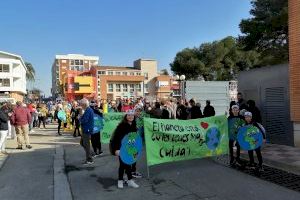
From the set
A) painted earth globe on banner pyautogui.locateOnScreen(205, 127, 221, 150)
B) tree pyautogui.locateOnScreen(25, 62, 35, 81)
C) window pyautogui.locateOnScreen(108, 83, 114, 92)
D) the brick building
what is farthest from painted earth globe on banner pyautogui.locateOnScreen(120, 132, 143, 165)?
tree pyautogui.locateOnScreen(25, 62, 35, 81)

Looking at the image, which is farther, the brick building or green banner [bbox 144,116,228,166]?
the brick building

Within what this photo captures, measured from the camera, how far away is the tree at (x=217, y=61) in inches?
2103

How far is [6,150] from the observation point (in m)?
13.7

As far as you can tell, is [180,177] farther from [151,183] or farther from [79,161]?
[79,161]

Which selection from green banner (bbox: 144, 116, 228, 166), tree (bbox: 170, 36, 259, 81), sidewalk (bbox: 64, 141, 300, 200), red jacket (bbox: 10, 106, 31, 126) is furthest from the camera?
tree (bbox: 170, 36, 259, 81)

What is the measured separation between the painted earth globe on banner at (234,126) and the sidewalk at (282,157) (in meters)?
1.04

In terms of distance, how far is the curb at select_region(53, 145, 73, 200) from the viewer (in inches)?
287

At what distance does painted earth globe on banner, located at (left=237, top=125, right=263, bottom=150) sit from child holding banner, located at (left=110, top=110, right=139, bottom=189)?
269 cm

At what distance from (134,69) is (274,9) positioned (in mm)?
80631

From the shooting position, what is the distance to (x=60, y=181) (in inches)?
334

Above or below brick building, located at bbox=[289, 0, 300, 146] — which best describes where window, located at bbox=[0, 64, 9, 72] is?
above

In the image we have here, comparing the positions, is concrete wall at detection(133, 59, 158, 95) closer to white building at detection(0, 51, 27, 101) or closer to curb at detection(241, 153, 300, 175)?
white building at detection(0, 51, 27, 101)

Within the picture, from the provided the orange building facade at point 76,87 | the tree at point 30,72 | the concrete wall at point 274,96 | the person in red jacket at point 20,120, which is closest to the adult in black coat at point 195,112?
the concrete wall at point 274,96

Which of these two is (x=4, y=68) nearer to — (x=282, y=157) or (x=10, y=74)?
(x=10, y=74)
